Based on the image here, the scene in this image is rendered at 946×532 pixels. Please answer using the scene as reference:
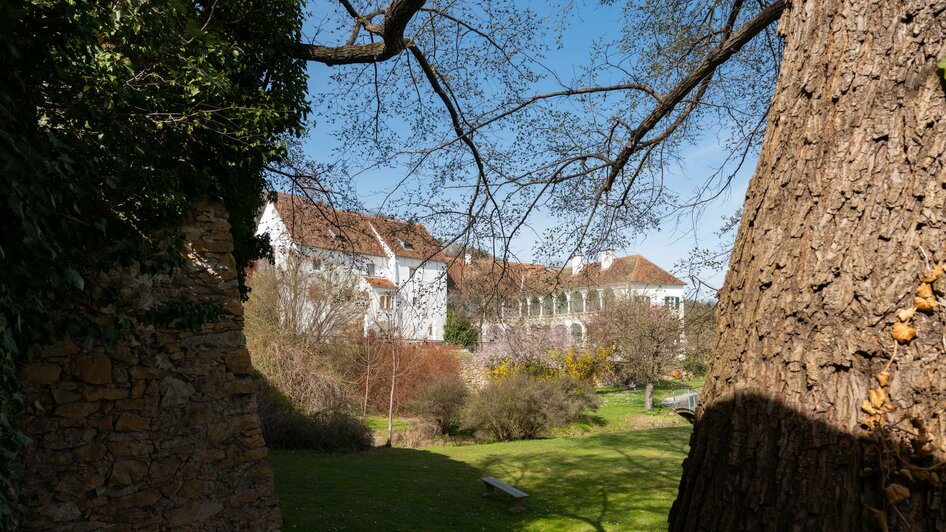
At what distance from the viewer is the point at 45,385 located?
3.98 m

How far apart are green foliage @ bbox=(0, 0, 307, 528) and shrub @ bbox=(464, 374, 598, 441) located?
1240 centimetres

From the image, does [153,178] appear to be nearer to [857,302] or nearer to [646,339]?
[857,302]

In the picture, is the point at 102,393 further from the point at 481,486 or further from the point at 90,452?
the point at 481,486

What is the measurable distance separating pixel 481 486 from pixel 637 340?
44.9 ft

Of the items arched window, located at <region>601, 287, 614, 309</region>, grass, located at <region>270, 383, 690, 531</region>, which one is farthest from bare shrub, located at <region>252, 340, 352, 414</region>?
arched window, located at <region>601, 287, 614, 309</region>

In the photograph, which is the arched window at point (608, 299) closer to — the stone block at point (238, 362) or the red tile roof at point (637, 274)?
the red tile roof at point (637, 274)

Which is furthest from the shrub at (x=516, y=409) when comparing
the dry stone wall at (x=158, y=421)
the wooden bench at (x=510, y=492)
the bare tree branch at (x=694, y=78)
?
the dry stone wall at (x=158, y=421)

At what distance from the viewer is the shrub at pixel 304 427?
13.6m

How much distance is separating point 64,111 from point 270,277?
1444cm

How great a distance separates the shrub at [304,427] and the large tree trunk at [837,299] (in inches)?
532

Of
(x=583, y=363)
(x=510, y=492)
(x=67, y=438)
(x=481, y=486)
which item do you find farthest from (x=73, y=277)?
(x=583, y=363)

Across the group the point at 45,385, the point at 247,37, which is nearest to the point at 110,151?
the point at 45,385

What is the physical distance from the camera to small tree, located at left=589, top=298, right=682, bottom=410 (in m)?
22.7

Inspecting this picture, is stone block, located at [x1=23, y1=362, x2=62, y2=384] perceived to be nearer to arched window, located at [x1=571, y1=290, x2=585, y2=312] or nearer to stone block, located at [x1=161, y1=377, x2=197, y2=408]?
stone block, located at [x1=161, y1=377, x2=197, y2=408]
